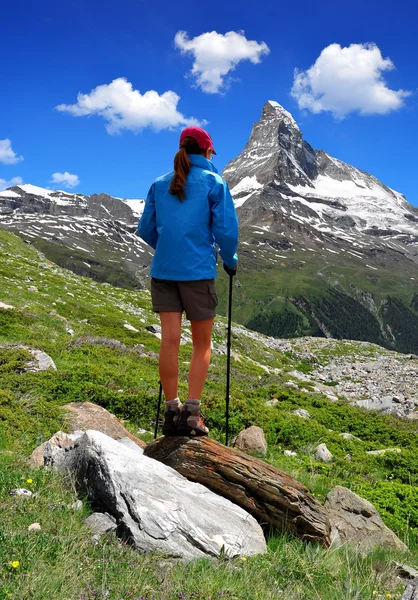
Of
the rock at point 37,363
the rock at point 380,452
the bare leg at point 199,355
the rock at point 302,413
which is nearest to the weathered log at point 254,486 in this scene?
the bare leg at point 199,355

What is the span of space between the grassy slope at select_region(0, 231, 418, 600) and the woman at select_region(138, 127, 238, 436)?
2.19 metres

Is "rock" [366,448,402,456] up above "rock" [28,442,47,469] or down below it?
below

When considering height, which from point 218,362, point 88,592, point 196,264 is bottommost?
point 218,362

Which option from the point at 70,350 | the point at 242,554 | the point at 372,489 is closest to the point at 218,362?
the point at 70,350

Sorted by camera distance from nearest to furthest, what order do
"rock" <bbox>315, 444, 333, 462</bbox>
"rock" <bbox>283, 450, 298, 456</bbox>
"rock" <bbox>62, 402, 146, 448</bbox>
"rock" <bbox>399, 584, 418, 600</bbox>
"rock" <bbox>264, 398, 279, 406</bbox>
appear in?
"rock" <bbox>399, 584, 418, 600</bbox>
"rock" <bbox>62, 402, 146, 448</bbox>
"rock" <bbox>283, 450, 298, 456</bbox>
"rock" <bbox>315, 444, 333, 462</bbox>
"rock" <bbox>264, 398, 279, 406</bbox>

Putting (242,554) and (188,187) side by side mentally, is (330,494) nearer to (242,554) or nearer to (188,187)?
(242,554)

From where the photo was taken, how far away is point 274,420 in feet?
39.5

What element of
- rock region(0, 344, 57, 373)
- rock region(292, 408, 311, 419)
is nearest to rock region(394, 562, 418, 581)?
rock region(0, 344, 57, 373)

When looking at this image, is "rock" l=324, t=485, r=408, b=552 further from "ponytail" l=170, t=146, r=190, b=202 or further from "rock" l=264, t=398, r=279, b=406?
"rock" l=264, t=398, r=279, b=406

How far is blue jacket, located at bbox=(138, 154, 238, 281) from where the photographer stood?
6.19 m

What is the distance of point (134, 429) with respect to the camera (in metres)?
9.53

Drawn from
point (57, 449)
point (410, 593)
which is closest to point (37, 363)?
point (57, 449)

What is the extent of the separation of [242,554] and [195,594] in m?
1.15

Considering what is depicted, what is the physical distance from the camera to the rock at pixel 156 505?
4.53 metres
